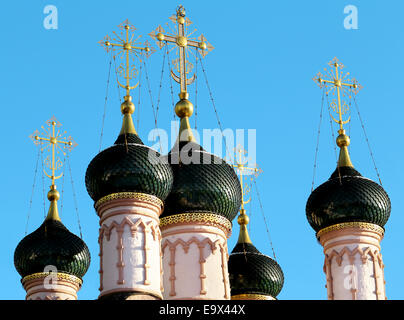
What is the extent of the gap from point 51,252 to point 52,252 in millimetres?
18

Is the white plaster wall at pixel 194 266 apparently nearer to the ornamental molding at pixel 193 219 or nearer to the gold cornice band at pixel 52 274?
the ornamental molding at pixel 193 219

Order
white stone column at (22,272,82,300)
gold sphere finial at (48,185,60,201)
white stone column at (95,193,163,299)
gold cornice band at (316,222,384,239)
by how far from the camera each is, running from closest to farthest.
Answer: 1. white stone column at (95,193,163,299)
2. gold cornice band at (316,222,384,239)
3. white stone column at (22,272,82,300)
4. gold sphere finial at (48,185,60,201)

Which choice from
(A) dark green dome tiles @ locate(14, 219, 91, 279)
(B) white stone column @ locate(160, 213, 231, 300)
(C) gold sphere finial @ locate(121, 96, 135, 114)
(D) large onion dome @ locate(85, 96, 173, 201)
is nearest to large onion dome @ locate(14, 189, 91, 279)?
(A) dark green dome tiles @ locate(14, 219, 91, 279)

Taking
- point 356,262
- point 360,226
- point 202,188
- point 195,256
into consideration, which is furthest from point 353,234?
point 195,256

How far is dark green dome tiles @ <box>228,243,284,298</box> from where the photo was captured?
906 inches

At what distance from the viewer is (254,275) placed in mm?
23062

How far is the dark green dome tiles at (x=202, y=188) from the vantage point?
20766mm

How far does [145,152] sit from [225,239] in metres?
2.13

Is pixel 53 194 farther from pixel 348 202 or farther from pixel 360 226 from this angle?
pixel 360 226

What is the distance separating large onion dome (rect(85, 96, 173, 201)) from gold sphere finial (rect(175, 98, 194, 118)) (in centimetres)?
178

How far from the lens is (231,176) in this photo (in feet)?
70.0

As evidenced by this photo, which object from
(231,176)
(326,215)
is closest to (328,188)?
(326,215)

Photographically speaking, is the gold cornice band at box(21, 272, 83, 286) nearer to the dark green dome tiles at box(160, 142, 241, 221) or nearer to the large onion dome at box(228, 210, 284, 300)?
the dark green dome tiles at box(160, 142, 241, 221)
